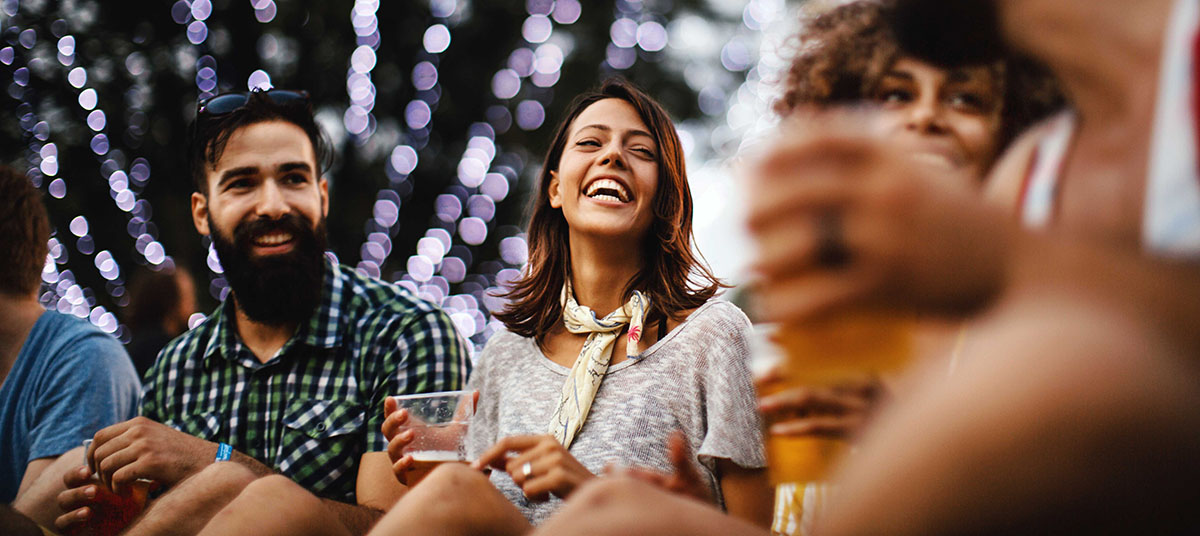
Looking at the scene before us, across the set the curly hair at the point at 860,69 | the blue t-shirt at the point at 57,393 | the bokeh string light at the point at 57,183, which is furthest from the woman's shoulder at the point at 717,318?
the bokeh string light at the point at 57,183

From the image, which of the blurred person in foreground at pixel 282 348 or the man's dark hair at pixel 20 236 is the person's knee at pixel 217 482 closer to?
the blurred person in foreground at pixel 282 348

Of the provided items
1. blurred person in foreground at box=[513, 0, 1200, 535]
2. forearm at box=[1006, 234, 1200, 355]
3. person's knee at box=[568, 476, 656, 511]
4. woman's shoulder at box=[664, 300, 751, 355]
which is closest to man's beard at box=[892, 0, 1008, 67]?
blurred person in foreground at box=[513, 0, 1200, 535]

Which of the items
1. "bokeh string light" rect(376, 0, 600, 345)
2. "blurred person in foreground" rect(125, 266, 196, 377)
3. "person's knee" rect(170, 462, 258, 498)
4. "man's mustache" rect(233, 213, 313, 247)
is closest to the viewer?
"person's knee" rect(170, 462, 258, 498)

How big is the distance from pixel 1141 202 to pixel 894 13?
19.1 inches

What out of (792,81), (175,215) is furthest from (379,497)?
(175,215)

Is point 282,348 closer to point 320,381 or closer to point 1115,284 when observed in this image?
point 320,381

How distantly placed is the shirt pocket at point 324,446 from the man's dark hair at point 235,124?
3.46ft

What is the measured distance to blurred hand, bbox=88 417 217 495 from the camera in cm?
217

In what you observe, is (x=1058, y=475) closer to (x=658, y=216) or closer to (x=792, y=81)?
(x=792, y=81)

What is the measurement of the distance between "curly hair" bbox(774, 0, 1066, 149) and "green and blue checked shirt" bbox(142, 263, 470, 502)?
4.77 ft

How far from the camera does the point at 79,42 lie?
7652 mm

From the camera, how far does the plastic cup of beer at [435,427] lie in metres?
1.94

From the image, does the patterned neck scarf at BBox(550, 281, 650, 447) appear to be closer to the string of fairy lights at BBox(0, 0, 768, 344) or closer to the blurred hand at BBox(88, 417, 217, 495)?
the blurred hand at BBox(88, 417, 217, 495)

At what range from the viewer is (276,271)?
302cm
